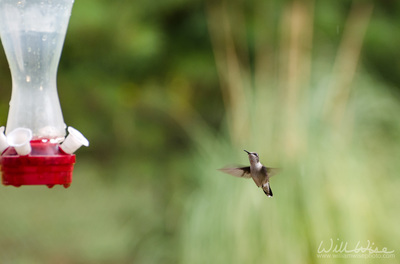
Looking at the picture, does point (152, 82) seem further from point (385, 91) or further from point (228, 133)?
point (385, 91)

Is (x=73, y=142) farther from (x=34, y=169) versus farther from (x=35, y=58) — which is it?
(x=35, y=58)

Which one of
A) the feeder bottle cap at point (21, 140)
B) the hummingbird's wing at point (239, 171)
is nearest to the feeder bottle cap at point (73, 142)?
the feeder bottle cap at point (21, 140)

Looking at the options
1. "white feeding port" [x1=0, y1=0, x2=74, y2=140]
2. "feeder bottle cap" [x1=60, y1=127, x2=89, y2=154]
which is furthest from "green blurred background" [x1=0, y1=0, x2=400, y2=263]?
"feeder bottle cap" [x1=60, y1=127, x2=89, y2=154]

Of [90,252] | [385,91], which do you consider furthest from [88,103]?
[385,91]

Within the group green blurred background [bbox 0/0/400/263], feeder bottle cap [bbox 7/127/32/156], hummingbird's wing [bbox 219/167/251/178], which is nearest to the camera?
feeder bottle cap [bbox 7/127/32/156]

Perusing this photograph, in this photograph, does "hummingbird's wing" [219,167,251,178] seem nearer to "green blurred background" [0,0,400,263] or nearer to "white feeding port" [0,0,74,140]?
"white feeding port" [0,0,74,140]

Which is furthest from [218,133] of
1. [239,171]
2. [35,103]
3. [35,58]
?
[35,103]

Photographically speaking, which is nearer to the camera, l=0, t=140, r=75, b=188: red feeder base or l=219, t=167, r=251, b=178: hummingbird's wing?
l=0, t=140, r=75, b=188: red feeder base
